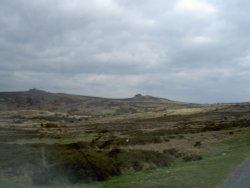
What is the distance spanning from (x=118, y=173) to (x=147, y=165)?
3372 mm

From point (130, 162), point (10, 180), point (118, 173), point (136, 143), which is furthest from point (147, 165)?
point (136, 143)

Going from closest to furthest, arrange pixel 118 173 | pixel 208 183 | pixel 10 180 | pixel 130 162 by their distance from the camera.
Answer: pixel 208 183 < pixel 10 180 < pixel 118 173 < pixel 130 162

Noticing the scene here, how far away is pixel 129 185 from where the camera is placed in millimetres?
19391

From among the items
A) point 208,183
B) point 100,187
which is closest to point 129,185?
point 100,187

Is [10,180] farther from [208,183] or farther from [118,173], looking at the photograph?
[208,183]

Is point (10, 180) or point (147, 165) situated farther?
point (147, 165)

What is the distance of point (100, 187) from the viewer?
19828 millimetres

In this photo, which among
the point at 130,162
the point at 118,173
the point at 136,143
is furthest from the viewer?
the point at 136,143

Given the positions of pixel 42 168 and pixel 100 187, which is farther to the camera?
pixel 42 168

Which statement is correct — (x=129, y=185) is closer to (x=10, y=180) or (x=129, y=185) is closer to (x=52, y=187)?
(x=52, y=187)

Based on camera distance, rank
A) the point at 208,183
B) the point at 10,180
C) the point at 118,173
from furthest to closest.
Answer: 1. the point at 118,173
2. the point at 10,180
3. the point at 208,183

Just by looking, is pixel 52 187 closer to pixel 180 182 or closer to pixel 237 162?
pixel 180 182

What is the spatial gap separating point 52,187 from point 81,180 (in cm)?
207

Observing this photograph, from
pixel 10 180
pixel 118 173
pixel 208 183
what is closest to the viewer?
pixel 208 183
